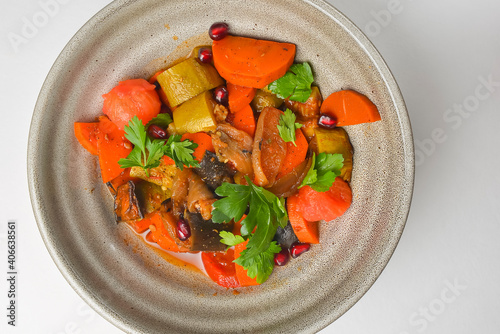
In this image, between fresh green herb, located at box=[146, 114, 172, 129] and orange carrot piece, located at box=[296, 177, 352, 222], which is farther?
fresh green herb, located at box=[146, 114, 172, 129]

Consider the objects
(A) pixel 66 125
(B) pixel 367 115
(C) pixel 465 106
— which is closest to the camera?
(B) pixel 367 115

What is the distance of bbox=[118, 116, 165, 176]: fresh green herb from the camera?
2.61m

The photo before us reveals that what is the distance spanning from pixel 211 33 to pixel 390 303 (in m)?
2.75

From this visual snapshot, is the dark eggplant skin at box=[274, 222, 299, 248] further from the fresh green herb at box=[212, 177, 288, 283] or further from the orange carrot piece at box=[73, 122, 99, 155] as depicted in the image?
the orange carrot piece at box=[73, 122, 99, 155]

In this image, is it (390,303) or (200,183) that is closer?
(200,183)

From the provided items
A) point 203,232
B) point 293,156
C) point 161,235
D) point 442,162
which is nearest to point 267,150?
point 293,156

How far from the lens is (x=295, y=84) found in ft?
8.94

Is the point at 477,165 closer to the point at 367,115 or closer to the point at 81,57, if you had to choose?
the point at 367,115

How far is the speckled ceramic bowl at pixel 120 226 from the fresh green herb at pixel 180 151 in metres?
0.66

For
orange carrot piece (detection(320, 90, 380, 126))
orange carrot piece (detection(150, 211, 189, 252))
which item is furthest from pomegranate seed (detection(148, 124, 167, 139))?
orange carrot piece (detection(320, 90, 380, 126))

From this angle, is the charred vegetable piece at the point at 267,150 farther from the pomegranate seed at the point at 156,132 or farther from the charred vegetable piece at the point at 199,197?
the pomegranate seed at the point at 156,132

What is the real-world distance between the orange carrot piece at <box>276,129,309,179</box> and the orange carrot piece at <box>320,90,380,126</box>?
1.04 ft

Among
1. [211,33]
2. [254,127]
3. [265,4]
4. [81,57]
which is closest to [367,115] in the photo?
[254,127]

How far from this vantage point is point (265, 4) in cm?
260
